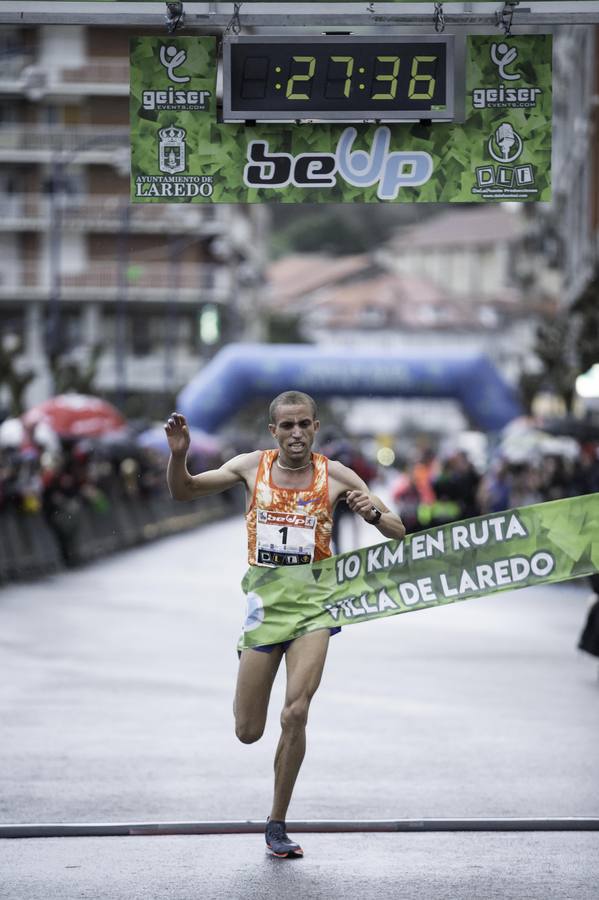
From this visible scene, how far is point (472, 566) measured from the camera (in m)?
7.93

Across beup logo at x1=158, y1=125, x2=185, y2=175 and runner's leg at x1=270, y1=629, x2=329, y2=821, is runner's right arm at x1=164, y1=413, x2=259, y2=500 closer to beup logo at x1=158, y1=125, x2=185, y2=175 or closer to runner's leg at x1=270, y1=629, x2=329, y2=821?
runner's leg at x1=270, y1=629, x2=329, y2=821

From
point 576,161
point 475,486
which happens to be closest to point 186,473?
point 475,486

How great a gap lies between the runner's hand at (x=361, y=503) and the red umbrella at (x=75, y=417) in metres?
25.3

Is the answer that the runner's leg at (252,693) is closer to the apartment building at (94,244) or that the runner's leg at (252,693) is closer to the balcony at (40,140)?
the apartment building at (94,244)

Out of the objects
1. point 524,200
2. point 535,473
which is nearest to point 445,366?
point 535,473

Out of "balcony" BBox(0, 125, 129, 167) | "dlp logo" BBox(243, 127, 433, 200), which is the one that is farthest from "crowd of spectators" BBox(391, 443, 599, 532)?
"balcony" BBox(0, 125, 129, 167)

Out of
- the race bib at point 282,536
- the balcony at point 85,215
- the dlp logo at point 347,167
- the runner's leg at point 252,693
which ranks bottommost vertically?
the balcony at point 85,215

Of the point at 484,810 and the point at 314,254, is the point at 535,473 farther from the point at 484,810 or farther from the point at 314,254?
the point at 314,254

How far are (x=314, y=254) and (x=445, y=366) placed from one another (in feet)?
438

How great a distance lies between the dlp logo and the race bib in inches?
66.5

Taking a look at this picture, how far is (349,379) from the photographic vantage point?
45281mm

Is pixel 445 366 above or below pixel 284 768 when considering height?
below

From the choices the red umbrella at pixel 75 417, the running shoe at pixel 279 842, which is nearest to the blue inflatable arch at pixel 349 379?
the red umbrella at pixel 75 417

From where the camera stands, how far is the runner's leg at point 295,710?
7.31 meters
